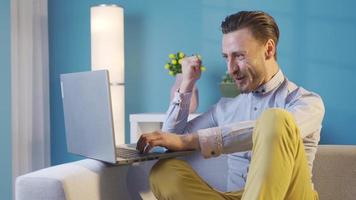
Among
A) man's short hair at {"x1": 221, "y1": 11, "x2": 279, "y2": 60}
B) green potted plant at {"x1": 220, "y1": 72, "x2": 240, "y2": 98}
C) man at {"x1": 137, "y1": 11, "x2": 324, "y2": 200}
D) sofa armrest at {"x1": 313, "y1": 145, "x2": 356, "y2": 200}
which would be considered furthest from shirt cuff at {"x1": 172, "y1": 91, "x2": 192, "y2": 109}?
green potted plant at {"x1": 220, "y1": 72, "x2": 240, "y2": 98}

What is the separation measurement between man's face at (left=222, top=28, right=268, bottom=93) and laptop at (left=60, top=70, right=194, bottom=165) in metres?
0.35

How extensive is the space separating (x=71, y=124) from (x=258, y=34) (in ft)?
2.38

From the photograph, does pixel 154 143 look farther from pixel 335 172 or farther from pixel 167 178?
pixel 335 172

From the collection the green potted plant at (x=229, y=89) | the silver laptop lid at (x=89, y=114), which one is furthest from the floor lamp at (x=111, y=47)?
the silver laptop lid at (x=89, y=114)

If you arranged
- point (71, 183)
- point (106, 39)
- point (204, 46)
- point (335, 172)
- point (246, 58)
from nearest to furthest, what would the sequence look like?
point (71, 183), point (246, 58), point (335, 172), point (106, 39), point (204, 46)

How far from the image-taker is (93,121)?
1.49 meters

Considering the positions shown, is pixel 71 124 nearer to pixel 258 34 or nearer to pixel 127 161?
pixel 127 161

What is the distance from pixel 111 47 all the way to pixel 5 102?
71cm

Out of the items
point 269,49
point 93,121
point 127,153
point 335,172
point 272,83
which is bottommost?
point 335,172

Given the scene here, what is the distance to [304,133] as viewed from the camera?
1554mm

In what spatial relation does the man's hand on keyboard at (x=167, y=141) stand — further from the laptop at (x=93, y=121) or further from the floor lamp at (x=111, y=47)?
the floor lamp at (x=111, y=47)

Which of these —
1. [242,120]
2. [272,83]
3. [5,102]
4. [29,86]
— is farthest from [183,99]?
[29,86]

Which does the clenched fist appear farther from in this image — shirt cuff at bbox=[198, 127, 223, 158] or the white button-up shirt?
shirt cuff at bbox=[198, 127, 223, 158]

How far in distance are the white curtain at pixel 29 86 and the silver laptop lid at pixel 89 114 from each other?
4.70 ft
